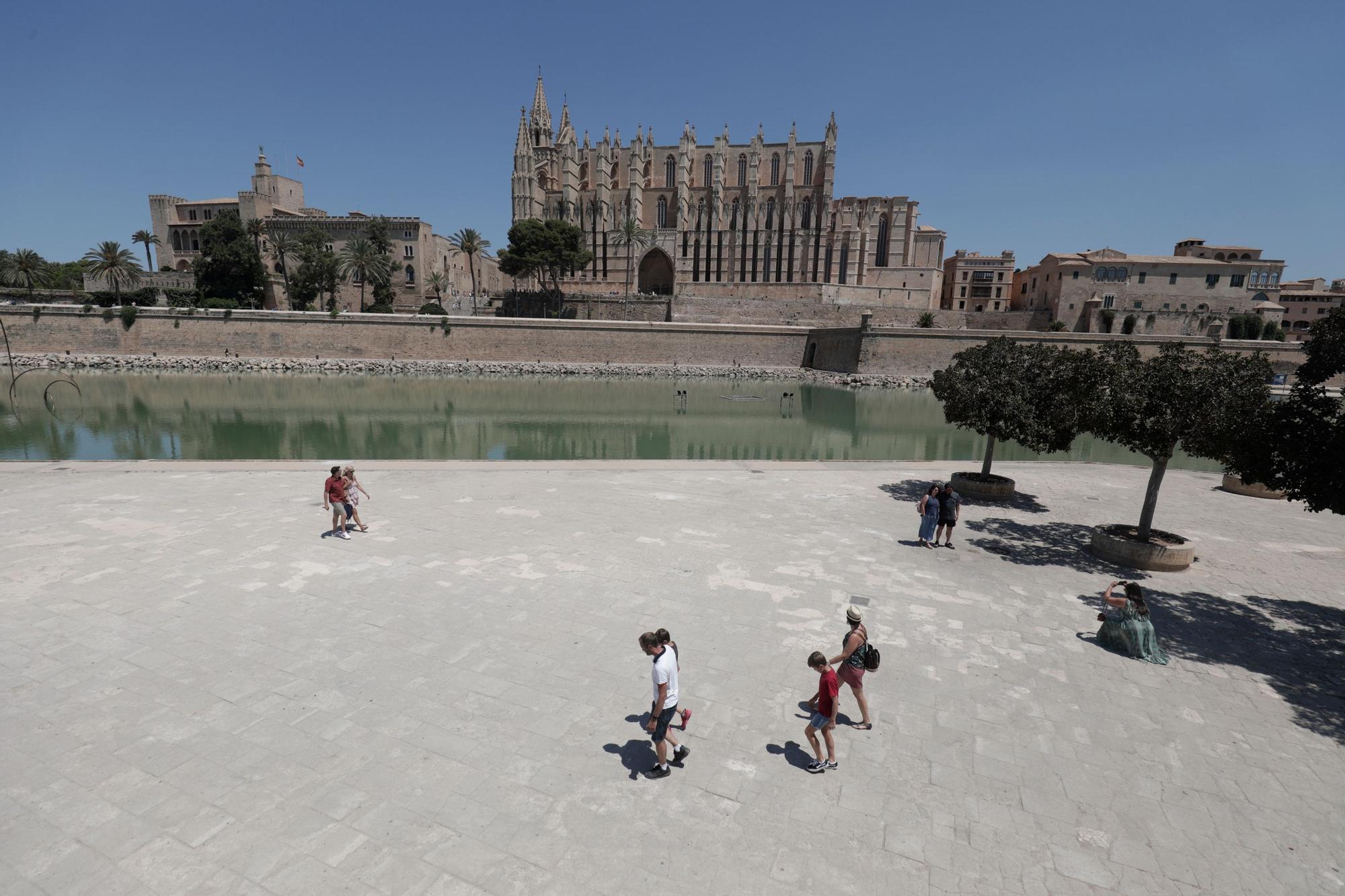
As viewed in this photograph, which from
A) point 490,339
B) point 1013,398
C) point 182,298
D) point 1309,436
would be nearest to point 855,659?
point 1309,436

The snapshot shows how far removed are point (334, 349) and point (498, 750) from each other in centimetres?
4456

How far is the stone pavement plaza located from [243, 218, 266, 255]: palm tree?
49.4m

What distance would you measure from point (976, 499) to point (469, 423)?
18563 millimetres

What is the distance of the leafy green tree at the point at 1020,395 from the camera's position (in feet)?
32.7

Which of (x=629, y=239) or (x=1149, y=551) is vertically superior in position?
(x=629, y=239)

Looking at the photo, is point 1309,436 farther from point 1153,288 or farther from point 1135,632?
point 1153,288

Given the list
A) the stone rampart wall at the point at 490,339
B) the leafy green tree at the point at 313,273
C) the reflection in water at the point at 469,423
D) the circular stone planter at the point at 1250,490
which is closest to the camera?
the circular stone planter at the point at 1250,490

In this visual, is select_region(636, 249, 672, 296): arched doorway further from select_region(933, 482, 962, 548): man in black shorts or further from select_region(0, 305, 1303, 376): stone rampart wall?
select_region(933, 482, 962, 548): man in black shorts

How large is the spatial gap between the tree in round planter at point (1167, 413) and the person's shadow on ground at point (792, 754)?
6194 mm

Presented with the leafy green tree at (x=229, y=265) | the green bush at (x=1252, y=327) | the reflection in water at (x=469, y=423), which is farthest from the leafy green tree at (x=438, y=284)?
the green bush at (x=1252, y=327)

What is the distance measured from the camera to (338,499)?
793cm

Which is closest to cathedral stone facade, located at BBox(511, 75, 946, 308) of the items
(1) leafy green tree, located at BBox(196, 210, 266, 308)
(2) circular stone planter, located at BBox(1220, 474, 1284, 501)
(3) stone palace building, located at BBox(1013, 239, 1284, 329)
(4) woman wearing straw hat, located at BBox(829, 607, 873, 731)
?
(3) stone palace building, located at BBox(1013, 239, 1284, 329)

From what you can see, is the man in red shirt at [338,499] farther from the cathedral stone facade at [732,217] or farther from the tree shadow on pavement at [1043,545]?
the cathedral stone facade at [732,217]

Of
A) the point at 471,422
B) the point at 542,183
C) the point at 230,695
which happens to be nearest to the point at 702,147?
the point at 542,183
